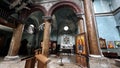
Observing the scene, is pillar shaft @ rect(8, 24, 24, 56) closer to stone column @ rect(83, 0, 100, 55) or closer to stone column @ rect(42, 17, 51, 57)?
stone column @ rect(42, 17, 51, 57)

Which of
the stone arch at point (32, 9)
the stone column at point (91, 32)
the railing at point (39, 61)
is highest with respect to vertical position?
the stone arch at point (32, 9)

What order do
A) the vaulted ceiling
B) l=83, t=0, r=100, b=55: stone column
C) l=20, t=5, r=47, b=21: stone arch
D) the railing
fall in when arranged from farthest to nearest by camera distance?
l=20, t=5, r=47, b=21: stone arch
the vaulted ceiling
l=83, t=0, r=100, b=55: stone column
the railing

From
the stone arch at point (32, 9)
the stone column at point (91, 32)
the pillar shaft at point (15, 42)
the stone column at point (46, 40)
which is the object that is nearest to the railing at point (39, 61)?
the stone column at point (91, 32)

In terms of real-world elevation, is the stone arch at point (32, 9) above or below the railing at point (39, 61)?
above

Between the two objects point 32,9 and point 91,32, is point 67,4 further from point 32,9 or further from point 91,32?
point 91,32

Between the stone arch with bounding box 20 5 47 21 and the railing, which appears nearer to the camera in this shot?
the railing

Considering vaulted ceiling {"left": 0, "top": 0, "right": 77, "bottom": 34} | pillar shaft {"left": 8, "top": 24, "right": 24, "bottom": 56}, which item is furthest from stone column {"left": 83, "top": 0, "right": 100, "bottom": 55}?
pillar shaft {"left": 8, "top": 24, "right": 24, "bottom": 56}

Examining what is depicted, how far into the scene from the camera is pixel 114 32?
6.08m

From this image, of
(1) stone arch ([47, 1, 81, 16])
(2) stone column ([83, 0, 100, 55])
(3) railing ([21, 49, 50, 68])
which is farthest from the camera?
(1) stone arch ([47, 1, 81, 16])

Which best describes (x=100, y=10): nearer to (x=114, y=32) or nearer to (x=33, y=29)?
(x=114, y=32)

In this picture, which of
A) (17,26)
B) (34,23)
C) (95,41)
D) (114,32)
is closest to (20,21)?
(17,26)

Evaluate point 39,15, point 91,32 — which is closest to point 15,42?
point 91,32

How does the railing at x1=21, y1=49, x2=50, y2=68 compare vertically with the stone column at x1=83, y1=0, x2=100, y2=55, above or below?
below

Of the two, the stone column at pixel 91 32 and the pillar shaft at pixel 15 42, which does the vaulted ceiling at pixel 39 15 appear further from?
the stone column at pixel 91 32
